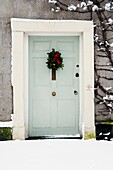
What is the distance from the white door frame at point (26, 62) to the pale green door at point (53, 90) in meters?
0.17

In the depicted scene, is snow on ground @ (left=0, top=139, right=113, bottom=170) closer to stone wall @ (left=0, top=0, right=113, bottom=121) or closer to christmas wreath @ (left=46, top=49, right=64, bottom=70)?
stone wall @ (left=0, top=0, right=113, bottom=121)

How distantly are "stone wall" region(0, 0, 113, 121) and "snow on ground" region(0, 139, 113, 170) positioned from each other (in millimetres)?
832

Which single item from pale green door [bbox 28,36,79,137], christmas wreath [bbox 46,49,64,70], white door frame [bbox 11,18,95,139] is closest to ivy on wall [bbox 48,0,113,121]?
white door frame [bbox 11,18,95,139]

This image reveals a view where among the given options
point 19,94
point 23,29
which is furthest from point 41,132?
point 23,29

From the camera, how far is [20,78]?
713cm

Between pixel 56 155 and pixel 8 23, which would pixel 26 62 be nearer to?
pixel 8 23

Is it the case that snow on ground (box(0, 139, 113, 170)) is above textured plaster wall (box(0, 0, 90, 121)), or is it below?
below

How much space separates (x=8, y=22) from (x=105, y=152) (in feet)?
10.4

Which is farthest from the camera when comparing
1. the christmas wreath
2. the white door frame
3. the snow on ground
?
the christmas wreath

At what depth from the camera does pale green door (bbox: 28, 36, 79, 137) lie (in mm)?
7418

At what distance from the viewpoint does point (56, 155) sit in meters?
5.96

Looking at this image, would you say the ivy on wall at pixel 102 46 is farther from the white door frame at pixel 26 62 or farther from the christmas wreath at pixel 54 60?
the christmas wreath at pixel 54 60

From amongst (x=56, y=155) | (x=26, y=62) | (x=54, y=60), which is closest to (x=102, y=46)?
(x=54, y=60)

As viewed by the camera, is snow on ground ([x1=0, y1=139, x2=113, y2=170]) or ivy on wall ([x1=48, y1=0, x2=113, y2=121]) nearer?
snow on ground ([x1=0, y1=139, x2=113, y2=170])
